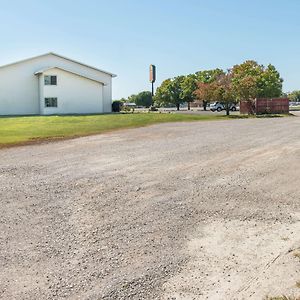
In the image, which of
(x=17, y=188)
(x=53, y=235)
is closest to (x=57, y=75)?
(x=17, y=188)

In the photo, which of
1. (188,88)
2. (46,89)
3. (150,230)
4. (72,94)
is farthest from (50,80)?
(150,230)

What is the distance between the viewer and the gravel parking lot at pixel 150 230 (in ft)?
14.0

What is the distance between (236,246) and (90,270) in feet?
6.58

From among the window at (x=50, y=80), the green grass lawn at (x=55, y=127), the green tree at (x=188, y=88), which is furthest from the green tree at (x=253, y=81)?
the window at (x=50, y=80)

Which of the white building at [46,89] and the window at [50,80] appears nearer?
the white building at [46,89]

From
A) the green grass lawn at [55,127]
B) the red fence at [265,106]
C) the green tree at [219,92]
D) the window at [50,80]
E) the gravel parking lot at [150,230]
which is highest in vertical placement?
the window at [50,80]

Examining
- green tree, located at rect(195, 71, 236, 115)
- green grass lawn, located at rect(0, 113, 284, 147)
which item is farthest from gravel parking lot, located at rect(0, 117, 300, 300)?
green tree, located at rect(195, 71, 236, 115)

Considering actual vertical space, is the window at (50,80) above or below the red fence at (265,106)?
above

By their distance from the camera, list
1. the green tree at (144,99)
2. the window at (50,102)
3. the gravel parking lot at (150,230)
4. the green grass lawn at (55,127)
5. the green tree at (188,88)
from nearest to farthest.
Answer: the gravel parking lot at (150,230) → the green grass lawn at (55,127) → the window at (50,102) → the green tree at (188,88) → the green tree at (144,99)

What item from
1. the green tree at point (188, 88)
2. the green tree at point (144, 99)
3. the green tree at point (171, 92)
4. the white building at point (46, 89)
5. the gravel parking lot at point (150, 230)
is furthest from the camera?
the green tree at point (144, 99)

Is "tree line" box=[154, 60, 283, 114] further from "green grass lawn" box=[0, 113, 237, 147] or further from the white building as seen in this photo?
the white building

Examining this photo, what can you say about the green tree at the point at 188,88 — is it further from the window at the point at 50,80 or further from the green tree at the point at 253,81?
the window at the point at 50,80

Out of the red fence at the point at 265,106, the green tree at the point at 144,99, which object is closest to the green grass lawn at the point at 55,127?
the red fence at the point at 265,106

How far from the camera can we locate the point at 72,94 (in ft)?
166
